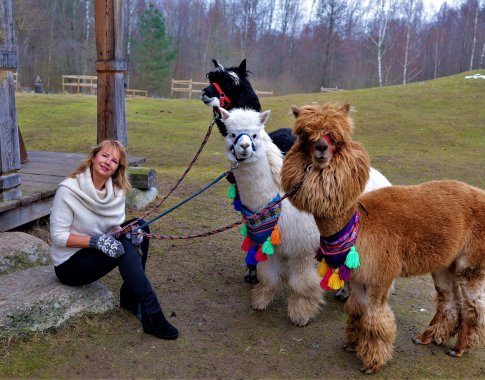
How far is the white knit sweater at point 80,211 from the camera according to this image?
310cm

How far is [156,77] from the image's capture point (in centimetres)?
3834

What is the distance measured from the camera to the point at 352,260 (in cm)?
277

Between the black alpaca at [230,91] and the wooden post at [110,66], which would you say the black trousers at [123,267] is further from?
the wooden post at [110,66]

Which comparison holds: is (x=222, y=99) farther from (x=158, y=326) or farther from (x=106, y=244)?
(x=158, y=326)

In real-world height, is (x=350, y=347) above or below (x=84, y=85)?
below

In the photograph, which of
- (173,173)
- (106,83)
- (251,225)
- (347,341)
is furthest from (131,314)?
(173,173)

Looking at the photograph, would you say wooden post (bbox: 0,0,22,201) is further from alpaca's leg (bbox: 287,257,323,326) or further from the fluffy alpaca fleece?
alpaca's leg (bbox: 287,257,323,326)

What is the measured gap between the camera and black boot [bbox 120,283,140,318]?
3.55 metres

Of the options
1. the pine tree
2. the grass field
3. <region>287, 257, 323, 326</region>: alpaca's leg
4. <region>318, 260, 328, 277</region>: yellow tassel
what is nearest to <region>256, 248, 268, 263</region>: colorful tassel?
<region>287, 257, 323, 326</region>: alpaca's leg

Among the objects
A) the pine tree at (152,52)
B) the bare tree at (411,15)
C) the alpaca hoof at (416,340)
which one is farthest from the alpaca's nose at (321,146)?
the bare tree at (411,15)

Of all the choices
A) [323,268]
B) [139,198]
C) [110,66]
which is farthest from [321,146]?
[139,198]

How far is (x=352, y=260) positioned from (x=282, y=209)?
3.21 feet

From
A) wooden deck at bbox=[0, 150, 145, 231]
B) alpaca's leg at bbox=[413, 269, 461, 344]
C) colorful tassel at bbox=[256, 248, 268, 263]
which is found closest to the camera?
alpaca's leg at bbox=[413, 269, 461, 344]

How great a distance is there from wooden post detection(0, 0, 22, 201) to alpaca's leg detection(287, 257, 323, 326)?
270 cm
